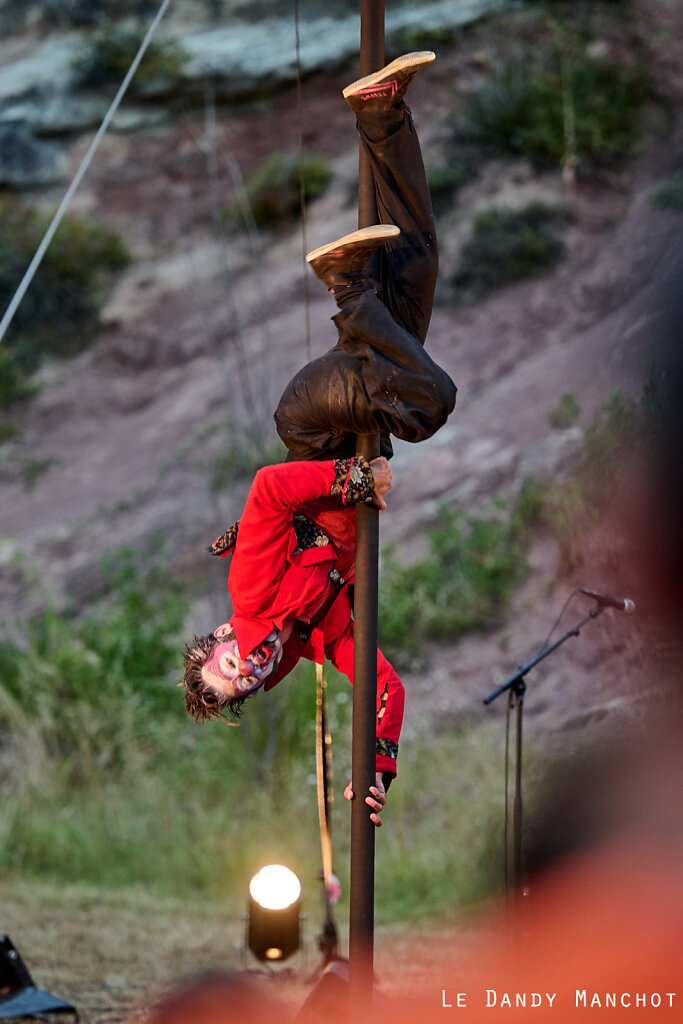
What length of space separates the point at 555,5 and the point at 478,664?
5.10 metres

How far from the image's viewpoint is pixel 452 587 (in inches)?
257

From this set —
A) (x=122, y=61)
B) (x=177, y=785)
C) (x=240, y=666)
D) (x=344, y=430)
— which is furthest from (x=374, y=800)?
(x=122, y=61)

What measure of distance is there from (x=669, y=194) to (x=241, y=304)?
317 centimetres

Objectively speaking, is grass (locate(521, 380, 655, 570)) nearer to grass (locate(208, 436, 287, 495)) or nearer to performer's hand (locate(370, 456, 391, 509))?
grass (locate(208, 436, 287, 495))

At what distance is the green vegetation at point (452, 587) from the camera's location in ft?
21.1

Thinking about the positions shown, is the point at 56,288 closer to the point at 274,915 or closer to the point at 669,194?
the point at 669,194

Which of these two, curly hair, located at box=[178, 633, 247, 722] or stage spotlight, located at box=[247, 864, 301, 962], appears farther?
stage spotlight, located at box=[247, 864, 301, 962]

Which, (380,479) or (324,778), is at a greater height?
(380,479)

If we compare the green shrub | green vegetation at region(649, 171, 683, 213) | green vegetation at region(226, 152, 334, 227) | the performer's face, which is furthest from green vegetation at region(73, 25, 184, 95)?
the performer's face

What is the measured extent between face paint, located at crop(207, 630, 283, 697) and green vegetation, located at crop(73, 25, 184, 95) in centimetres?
718

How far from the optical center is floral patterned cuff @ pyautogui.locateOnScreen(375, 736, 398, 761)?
255 cm

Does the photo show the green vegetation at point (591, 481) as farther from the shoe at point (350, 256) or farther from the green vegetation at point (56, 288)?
the green vegetation at point (56, 288)

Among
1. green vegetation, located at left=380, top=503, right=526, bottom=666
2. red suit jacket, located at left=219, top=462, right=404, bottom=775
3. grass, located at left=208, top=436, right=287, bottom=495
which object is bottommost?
red suit jacket, located at left=219, top=462, right=404, bottom=775

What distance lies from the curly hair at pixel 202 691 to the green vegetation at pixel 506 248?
558 centimetres
